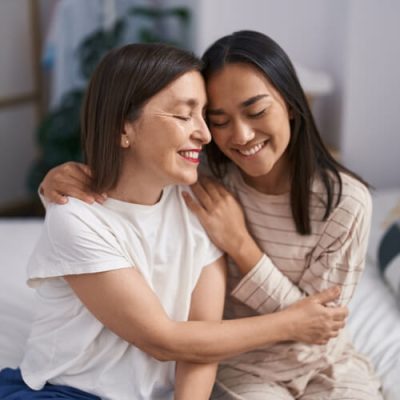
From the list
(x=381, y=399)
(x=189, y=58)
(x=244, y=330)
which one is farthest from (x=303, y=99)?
(x=381, y=399)

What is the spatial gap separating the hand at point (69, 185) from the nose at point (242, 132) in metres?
0.29

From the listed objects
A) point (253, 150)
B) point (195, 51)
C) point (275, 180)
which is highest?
point (253, 150)

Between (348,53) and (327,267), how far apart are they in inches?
53.7

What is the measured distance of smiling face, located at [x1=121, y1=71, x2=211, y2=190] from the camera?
1432 millimetres

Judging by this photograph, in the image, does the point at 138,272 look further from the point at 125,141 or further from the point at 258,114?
the point at 258,114

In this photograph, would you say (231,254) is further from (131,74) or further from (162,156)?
(131,74)

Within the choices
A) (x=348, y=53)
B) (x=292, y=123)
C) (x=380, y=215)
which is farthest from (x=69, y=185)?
(x=348, y=53)

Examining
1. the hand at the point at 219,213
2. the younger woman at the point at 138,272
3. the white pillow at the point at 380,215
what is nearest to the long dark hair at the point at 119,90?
the younger woman at the point at 138,272

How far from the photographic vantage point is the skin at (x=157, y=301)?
142 cm

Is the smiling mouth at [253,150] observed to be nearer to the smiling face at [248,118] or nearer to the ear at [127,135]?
the smiling face at [248,118]

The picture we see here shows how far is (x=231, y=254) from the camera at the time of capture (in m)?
1.59

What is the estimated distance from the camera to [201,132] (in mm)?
1469

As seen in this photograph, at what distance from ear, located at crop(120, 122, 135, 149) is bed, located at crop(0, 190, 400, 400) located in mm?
638

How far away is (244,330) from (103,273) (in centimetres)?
31
